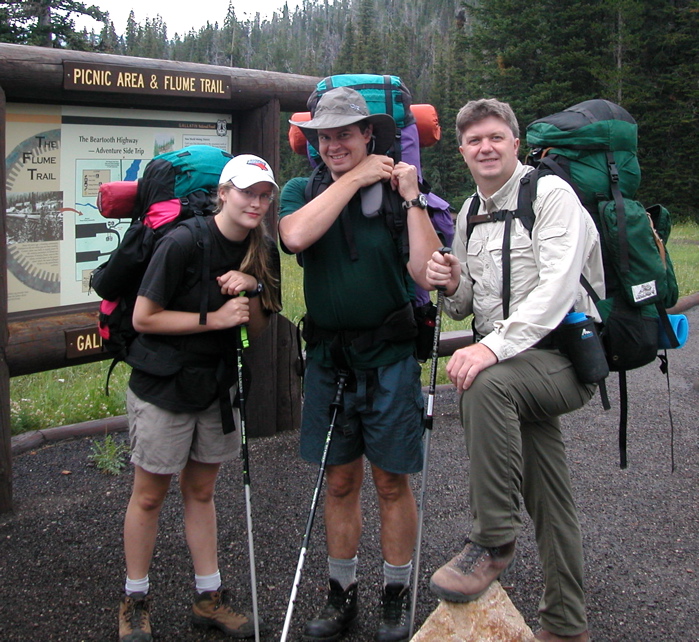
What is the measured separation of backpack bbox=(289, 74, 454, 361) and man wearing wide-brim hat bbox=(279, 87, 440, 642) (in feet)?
0.05

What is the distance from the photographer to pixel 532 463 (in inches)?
117

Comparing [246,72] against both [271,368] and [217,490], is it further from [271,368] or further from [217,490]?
[217,490]

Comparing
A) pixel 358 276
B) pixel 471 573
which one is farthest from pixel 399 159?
pixel 471 573

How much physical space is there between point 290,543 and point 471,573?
154cm

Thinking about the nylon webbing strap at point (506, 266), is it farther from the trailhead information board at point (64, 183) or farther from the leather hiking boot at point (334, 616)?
the trailhead information board at point (64, 183)

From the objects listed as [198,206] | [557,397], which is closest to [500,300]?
[557,397]

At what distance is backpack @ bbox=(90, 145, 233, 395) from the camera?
3.00 metres

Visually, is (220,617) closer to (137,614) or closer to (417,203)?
(137,614)

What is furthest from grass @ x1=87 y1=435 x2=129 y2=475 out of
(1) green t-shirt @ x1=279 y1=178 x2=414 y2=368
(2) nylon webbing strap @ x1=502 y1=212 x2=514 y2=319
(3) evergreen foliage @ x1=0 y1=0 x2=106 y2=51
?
(3) evergreen foliage @ x1=0 y1=0 x2=106 y2=51

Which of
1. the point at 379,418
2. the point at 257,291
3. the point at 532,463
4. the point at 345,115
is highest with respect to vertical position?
the point at 345,115

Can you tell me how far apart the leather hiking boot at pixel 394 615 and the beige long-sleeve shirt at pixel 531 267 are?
45.3 inches

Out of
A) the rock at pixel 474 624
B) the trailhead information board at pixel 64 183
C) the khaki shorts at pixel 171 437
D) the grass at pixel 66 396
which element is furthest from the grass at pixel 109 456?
the rock at pixel 474 624

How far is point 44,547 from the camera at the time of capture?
3.81m

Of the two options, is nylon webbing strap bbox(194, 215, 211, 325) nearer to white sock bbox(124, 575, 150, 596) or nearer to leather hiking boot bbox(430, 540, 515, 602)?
white sock bbox(124, 575, 150, 596)
